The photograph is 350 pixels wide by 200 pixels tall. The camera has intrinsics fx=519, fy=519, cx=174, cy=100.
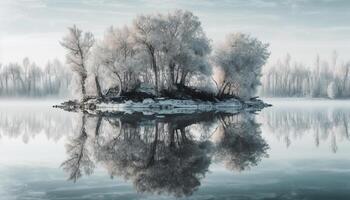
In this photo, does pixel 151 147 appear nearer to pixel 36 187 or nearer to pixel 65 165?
pixel 65 165

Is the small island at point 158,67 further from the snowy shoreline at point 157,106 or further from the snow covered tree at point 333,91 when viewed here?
the snow covered tree at point 333,91

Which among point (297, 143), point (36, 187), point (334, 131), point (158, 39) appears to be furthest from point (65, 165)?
point (158, 39)

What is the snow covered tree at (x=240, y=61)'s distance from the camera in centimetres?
8294

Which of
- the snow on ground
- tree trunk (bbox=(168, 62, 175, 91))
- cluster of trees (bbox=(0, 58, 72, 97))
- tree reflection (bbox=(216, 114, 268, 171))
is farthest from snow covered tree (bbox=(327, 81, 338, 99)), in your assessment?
Answer: tree reflection (bbox=(216, 114, 268, 171))

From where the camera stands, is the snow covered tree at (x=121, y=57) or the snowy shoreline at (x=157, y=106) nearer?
the snowy shoreline at (x=157, y=106)

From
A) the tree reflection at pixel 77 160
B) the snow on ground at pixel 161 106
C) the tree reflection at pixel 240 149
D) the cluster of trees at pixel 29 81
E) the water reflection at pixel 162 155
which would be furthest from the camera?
the cluster of trees at pixel 29 81

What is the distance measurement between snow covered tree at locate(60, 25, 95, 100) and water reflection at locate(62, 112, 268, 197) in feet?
179

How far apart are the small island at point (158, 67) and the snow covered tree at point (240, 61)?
17 cm

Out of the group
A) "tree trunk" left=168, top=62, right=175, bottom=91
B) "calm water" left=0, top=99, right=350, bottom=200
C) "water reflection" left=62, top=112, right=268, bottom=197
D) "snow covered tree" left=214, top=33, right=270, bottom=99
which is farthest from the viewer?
"snow covered tree" left=214, top=33, right=270, bottom=99

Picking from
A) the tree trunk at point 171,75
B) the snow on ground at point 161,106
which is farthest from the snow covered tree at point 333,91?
the tree trunk at point 171,75

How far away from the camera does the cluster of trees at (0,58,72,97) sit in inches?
6698

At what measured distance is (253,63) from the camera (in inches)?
3359

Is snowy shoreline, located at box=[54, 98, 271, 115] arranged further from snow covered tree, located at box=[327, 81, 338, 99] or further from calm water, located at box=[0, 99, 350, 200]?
snow covered tree, located at box=[327, 81, 338, 99]

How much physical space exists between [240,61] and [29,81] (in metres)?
106
